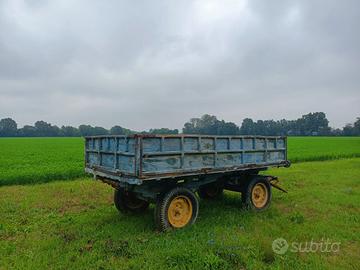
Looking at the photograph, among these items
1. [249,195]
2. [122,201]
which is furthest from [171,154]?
[249,195]

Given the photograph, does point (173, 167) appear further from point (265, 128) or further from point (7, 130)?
point (7, 130)

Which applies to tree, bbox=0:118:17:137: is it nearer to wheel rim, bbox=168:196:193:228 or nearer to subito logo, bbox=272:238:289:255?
wheel rim, bbox=168:196:193:228

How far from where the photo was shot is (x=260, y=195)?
820cm

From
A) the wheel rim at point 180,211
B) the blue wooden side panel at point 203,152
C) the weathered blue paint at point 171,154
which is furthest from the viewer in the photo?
the wheel rim at point 180,211

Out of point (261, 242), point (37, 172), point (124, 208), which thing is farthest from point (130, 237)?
point (37, 172)

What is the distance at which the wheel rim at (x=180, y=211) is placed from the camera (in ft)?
A: 20.2

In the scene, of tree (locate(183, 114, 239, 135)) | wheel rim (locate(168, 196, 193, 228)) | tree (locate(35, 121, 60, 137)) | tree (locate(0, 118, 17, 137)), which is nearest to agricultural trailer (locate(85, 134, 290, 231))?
wheel rim (locate(168, 196, 193, 228))

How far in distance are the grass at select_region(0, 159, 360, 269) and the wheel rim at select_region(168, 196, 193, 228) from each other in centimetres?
29

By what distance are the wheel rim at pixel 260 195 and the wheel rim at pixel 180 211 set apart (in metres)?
2.35

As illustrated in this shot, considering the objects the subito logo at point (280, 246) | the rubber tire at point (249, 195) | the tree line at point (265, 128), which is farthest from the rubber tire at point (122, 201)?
the tree line at point (265, 128)

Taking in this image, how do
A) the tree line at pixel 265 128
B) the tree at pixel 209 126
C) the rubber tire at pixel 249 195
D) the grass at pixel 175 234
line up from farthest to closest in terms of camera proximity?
the tree line at pixel 265 128 < the tree at pixel 209 126 < the rubber tire at pixel 249 195 < the grass at pixel 175 234

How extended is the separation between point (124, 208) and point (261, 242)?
361cm

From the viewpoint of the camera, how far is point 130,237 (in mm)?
5738

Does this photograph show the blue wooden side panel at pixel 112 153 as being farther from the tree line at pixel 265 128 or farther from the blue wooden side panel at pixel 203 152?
the tree line at pixel 265 128
